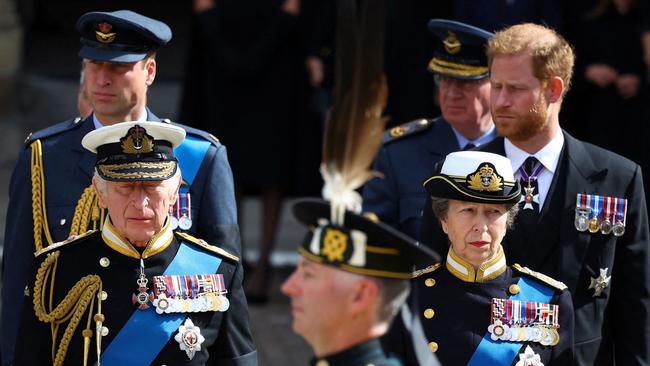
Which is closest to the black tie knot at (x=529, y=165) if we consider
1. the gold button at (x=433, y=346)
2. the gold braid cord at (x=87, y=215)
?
the gold button at (x=433, y=346)

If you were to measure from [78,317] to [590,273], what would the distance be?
5.87 feet

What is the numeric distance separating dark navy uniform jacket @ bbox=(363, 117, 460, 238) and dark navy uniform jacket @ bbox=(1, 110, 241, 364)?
812 millimetres

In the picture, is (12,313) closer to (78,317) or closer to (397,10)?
(78,317)

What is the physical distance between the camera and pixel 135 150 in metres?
4.96

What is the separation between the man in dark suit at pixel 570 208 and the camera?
5.54 meters

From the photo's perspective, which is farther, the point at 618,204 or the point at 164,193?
the point at 618,204

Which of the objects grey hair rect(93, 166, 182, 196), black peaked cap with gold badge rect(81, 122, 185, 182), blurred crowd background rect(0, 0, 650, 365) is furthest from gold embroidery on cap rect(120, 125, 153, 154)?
blurred crowd background rect(0, 0, 650, 365)

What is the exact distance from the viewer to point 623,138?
8805 millimetres

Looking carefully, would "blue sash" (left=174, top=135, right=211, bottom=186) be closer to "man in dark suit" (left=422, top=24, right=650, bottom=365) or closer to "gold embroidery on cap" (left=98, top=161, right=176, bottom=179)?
"gold embroidery on cap" (left=98, top=161, right=176, bottom=179)

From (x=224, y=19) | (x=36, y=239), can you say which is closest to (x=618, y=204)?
(x=36, y=239)

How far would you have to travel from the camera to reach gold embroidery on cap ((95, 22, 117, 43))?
5.79 meters

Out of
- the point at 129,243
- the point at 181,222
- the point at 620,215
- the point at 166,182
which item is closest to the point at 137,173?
the point at 166,182

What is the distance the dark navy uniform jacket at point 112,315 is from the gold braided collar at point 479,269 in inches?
28.2

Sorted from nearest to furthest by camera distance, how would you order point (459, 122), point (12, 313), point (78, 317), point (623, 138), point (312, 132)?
point (78, 317), point (12, 313), point (459, 122), point (623, 138), point (312, 132)
